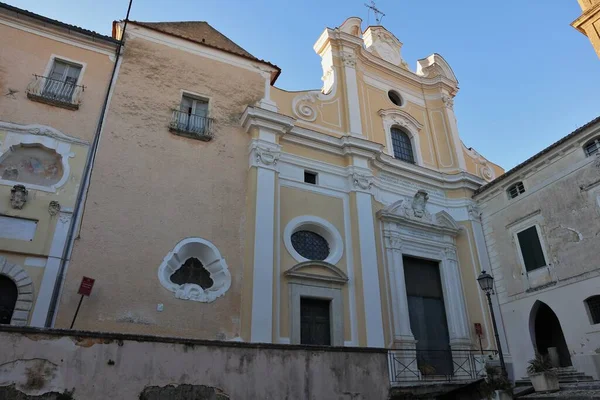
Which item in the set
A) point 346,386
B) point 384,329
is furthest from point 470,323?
point 346,386

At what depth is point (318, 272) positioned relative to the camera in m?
13.0

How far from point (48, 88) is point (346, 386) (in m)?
10.8

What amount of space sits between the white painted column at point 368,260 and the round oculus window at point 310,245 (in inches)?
45.9

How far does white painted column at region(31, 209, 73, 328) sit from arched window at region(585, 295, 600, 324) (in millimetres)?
13632

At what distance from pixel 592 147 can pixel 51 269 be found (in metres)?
15.0

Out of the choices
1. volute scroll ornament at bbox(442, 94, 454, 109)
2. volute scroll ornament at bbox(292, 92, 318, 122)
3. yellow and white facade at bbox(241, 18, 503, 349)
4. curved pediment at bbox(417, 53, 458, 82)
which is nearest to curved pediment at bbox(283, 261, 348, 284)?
yellow and white facade at bbox(241, 18, 503, 349)

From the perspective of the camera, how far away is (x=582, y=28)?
15438 millimetres

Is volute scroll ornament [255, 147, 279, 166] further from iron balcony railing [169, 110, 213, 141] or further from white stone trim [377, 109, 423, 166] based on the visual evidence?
white stone trim [377, 109, 423, 166]

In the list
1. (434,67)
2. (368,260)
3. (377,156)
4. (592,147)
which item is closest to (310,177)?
(377,156)

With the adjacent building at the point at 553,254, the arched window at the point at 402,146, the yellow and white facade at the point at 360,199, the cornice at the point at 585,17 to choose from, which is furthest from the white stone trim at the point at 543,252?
the cornice at the point at 585,17

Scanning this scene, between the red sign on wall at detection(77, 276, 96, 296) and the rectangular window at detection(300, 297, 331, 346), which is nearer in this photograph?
the red sign on wall at detection(77, 276, 96, 296)

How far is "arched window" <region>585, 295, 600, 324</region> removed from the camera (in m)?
12.1

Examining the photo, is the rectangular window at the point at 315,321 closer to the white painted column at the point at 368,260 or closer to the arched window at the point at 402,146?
the white painted column at the point at 368,260

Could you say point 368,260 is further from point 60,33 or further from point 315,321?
point 60,33
